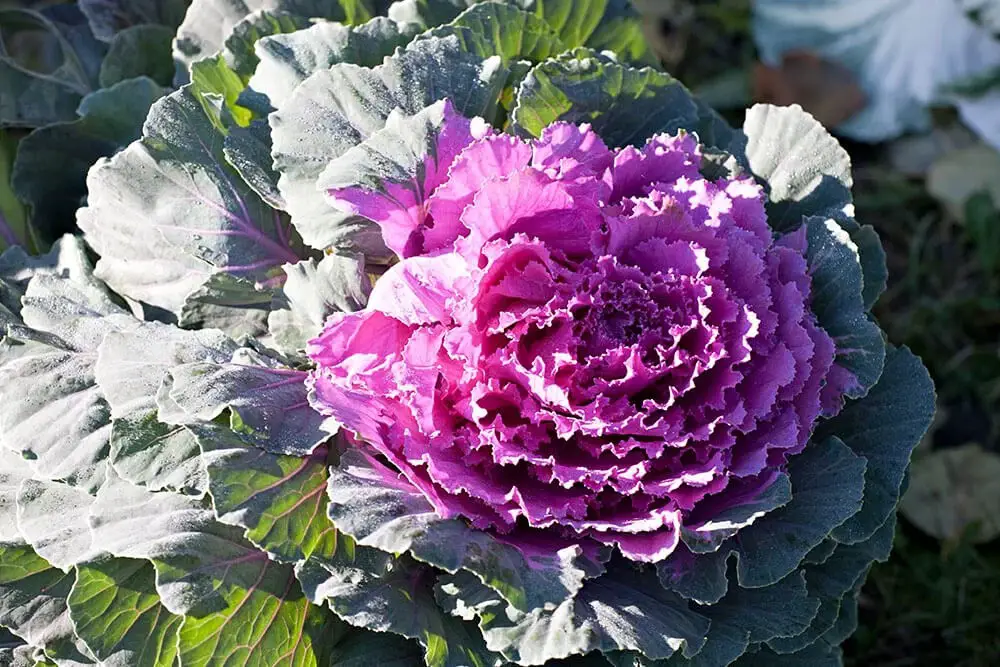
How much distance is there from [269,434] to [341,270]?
0.19m

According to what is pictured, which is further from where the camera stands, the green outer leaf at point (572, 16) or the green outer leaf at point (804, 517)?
the green outer leaf at point (572, 16)

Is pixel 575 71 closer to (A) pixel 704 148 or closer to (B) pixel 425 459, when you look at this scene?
(A) pixel 704 148

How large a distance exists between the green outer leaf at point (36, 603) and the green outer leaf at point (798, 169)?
0.94 m

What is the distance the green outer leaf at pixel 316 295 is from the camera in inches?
44.8

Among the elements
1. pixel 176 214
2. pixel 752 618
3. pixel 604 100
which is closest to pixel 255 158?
pixel 176 214

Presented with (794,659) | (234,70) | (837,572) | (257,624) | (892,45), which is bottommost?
(892,45)

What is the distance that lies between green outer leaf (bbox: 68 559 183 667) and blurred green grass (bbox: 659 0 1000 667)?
1.28 m

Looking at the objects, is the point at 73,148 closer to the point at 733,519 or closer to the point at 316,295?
the point at 316,295

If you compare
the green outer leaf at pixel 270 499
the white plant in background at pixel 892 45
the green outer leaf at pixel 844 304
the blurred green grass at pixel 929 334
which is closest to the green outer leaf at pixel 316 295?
the green outer leaf at pixel 270 499

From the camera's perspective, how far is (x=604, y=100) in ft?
4.24

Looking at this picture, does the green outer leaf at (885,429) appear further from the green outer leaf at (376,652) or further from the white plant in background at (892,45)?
the white plant in background at (892,45)

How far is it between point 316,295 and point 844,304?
564 millimetres

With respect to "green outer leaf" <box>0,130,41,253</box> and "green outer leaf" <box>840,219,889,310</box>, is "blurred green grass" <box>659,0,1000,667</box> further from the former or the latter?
"green outer leaf" <box>0,130,41,253</box>

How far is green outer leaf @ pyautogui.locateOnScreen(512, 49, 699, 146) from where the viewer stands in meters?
1.24
